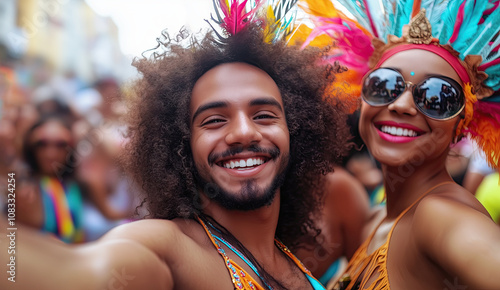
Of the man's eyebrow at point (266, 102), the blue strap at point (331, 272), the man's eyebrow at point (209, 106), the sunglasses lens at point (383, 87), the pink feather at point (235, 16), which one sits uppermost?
the pink feather at point (235, 16)

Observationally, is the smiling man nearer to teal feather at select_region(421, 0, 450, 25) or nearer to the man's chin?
the man's chin

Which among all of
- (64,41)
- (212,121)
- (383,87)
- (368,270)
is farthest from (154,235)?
(64,41)

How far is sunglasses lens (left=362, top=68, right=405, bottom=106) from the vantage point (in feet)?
8.57

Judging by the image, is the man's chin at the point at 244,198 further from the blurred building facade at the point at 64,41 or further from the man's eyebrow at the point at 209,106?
the blurred building facade at the point at 64,41

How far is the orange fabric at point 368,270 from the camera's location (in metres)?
2.37

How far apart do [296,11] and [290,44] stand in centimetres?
22

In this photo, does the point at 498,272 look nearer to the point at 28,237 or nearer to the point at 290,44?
the point at 28,237

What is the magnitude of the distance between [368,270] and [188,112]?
1.29 m

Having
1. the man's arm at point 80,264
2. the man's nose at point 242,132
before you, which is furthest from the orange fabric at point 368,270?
the man's arm at point 80,264

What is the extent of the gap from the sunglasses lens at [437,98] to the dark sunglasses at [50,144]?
7.88ft

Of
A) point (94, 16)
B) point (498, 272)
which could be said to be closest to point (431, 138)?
point (498, 272)

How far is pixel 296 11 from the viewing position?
9.62ft

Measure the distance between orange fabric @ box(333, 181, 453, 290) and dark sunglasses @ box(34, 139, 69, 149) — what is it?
2.11 metres

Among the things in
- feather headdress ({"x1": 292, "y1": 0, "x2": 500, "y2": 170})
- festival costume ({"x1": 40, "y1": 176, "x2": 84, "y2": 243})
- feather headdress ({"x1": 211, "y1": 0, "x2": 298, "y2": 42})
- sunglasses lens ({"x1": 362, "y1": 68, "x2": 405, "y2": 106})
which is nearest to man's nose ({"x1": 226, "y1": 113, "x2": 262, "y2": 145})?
feather headdress ({"x1": 211, "y1": 0, "x2": 298, "y2": 42})
